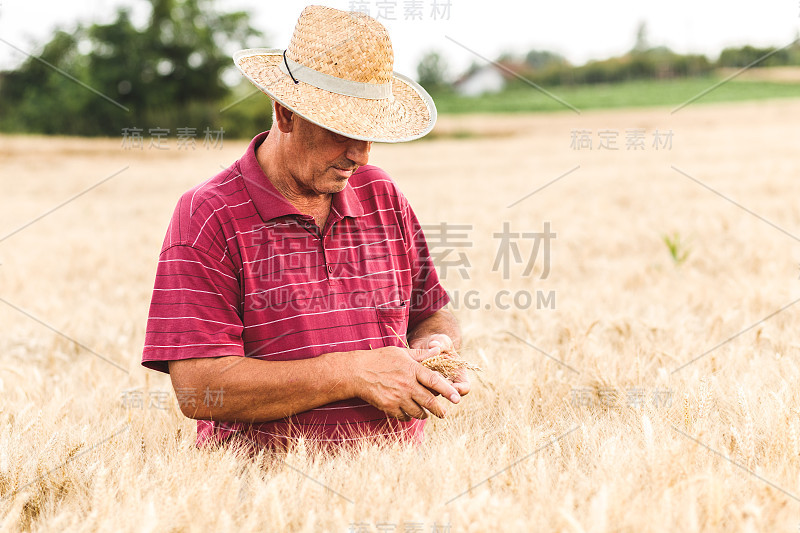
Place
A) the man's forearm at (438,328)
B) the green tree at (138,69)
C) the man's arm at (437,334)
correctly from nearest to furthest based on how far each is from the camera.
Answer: the man's arm at (437,334)
the man's forearm at (438,328)
the green tree at (138,69)

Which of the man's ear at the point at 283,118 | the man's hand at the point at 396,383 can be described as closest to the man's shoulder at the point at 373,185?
the man's ear at the point at 283,118

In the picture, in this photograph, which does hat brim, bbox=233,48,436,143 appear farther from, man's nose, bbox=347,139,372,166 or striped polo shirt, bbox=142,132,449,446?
striped polo shirt, bbox=142,132,449,446

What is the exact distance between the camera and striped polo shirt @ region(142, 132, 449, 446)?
200 cm

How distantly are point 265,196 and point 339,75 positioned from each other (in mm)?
431

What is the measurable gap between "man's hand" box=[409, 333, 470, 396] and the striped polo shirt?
9 centimetres

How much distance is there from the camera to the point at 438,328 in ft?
Answer: 8.70

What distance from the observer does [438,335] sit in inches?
96.8

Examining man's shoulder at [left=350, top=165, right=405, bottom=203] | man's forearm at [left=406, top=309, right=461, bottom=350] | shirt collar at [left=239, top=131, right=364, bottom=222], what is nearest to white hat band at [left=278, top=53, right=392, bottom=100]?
shirt collar at [left=239, top=131, right=364, bottom=222]

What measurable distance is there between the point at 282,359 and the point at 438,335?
0.57 m

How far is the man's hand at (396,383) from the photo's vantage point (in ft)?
6.84

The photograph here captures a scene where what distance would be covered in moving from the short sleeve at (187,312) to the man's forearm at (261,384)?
0.04m

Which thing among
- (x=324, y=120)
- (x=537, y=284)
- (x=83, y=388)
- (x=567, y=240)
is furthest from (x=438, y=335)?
(x=567, y=240)

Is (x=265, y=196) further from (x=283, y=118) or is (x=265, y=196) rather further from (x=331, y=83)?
(x=331, y=83)

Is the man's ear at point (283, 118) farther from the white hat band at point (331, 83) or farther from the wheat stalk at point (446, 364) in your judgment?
the wheat stalk at point (446, 364)
